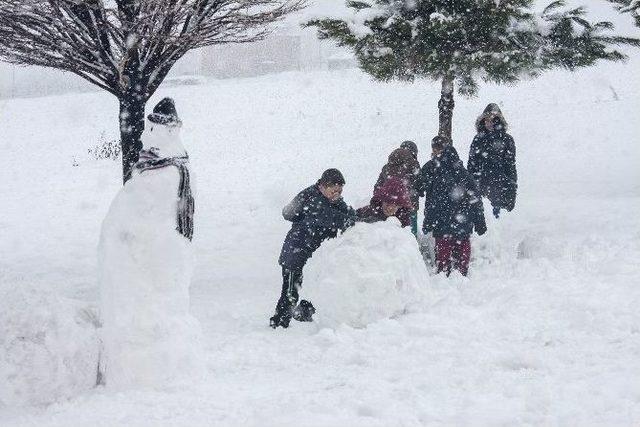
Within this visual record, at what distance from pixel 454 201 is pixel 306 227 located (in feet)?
6.45

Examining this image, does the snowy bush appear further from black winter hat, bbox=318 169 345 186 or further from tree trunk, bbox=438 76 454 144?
black winter hat, bbox=318 169 345 186

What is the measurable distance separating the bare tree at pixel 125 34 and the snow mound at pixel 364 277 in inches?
110

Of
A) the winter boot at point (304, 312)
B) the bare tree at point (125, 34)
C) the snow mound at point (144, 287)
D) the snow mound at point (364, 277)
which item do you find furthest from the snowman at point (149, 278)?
the bare tree at point (125, 34)

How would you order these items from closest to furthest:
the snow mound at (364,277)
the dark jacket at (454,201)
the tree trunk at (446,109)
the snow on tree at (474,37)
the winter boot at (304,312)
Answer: the snow mound at (364,277) < the winter boot at (304,312) < the dark jacket at (454,201) < the snow on tree at (474,37) < the tree trunk at (446,109)

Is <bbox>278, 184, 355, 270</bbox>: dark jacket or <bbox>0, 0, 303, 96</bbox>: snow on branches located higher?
<bbox>0, 0, 303, 96</bbox>: snow on branches

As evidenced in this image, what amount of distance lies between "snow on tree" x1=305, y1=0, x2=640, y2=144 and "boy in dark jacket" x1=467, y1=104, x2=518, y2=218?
1.95 m

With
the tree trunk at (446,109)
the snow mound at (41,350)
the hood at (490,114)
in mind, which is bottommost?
the snow mound at (41,350)

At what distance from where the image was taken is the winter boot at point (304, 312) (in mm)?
6508

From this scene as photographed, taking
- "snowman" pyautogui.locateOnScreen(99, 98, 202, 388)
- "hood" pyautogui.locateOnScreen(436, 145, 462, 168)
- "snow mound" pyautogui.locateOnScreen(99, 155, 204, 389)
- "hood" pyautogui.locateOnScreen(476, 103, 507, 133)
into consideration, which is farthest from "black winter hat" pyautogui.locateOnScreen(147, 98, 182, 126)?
"hood" pyautogui.locateOnScreen(476, 103, 507, 133)

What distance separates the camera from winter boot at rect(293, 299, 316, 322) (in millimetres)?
6508

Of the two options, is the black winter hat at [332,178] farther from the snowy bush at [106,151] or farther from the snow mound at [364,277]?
the snowy bush at [106,151]

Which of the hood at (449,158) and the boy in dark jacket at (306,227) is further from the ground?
the hood at (449,158)

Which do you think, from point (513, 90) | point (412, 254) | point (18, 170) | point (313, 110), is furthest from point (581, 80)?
point (412, 254)

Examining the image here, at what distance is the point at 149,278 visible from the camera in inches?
183
